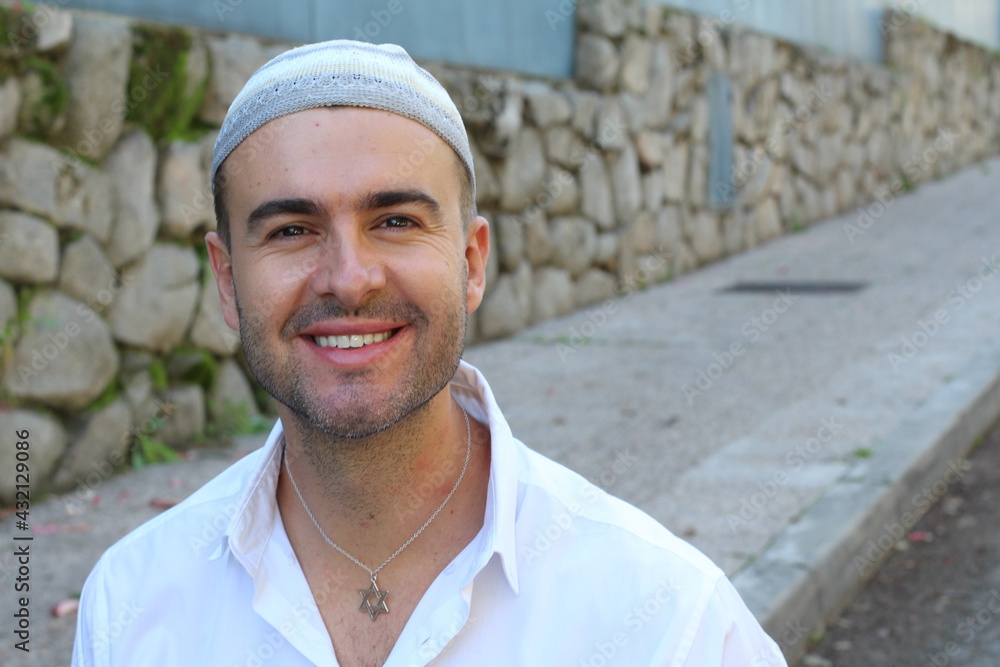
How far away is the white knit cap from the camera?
1.62 m

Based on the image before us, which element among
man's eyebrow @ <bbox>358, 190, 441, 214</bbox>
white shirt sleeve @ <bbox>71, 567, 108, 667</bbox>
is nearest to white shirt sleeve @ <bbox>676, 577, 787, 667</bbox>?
man's eyebrow @ <bbox>358, 190, 441, 214</bbox>

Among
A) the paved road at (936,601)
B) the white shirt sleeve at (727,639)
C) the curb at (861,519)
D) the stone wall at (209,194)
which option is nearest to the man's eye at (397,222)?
the white shirt sleeve at (727,639)

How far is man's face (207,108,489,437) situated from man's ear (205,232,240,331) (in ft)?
0.54

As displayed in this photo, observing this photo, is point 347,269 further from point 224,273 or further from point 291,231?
point 224,273

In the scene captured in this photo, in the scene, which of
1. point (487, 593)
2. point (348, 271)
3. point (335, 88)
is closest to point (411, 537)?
point (487, 593)

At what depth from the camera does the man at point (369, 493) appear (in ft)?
5.07

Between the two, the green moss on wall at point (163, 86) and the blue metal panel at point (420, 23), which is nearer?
the green moss on wall at point (163, 86)

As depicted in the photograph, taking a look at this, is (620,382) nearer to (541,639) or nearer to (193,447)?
(193,447)

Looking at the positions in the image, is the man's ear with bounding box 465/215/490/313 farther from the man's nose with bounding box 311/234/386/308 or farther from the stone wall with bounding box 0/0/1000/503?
the stone wall with bounding box 0/0/1000/503

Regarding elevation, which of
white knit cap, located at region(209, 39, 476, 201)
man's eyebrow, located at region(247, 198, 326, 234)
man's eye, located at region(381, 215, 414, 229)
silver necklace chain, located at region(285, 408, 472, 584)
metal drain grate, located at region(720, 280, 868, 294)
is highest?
white knit cap, located at region(209, 39, 476, 201)

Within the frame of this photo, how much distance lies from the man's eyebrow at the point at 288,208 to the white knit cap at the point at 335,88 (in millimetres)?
114

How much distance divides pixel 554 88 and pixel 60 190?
4709 mm

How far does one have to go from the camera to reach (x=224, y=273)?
1.90 metres

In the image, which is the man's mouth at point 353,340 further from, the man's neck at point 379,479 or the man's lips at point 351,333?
the man's neck at point 379,479
